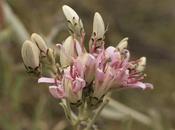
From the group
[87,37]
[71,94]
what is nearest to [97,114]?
[71,94]

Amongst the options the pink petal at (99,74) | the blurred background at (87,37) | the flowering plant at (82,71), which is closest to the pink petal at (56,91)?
the flowering plant at (82,71)

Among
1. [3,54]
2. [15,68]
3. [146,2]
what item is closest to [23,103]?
[15,68]

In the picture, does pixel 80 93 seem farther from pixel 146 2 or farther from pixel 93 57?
pixel 146 2

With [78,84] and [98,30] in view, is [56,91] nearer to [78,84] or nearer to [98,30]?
[78,84]

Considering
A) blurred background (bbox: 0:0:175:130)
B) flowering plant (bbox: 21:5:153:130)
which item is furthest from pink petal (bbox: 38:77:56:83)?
blurred background (bbox: 0:0:175:130)

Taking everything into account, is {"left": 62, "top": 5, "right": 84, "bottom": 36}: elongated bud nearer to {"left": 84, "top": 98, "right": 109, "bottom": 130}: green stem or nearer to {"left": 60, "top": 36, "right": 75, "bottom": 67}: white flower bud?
{"left": 60, "top": 36, "right": 75, "bottom": 67}: white flower bud

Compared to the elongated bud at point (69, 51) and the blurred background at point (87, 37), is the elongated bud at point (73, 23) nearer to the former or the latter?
the elongated bud at point (69, 51)

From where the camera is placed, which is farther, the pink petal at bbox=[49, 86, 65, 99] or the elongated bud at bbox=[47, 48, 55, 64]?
the elongated bud at bbox=[47, 48, 55, 64]
